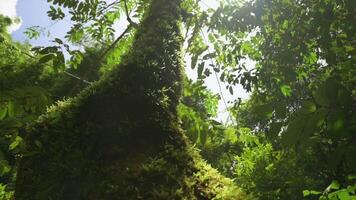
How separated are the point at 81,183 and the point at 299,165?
11.9 metres

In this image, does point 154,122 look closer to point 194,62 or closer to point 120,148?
point 120,148

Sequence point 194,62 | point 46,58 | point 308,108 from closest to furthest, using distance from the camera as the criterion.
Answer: point 308,108 → point 46,58 → point 194,62

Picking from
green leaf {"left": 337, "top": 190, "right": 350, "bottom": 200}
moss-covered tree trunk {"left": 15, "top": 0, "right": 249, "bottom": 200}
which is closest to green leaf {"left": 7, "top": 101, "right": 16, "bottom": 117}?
moss-covered tree trunk {"left": 15, "top": 0, "right": 249, "bottom": 200}

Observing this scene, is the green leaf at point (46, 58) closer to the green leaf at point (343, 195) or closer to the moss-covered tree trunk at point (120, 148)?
the moss-covered tree trunk at point (120, 148)

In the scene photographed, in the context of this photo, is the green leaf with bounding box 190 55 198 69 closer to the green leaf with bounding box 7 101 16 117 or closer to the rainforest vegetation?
the rainforest vegetation

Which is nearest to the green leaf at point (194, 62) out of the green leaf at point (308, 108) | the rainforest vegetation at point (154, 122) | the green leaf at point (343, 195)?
the rainforest vegetation at point (154, 122)

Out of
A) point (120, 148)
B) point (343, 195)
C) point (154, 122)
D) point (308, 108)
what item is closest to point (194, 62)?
point (154, 122)

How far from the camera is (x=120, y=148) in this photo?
261cm

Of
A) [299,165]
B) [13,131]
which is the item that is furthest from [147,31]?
[299,165]

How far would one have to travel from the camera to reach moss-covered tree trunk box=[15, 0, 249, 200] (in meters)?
2.40

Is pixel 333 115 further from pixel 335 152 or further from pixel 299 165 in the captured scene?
pixel 299 165

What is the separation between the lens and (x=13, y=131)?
184cm

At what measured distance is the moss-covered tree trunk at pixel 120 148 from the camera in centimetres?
240

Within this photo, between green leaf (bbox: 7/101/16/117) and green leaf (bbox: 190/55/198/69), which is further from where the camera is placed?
green leaf (bbox: 190/55/198/69)
